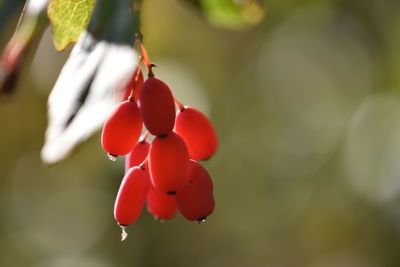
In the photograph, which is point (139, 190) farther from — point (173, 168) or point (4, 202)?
point (4, 202)

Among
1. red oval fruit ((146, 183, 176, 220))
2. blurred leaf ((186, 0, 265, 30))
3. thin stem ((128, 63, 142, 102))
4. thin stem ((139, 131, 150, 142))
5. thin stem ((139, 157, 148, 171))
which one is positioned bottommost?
blurred leaf ((186, 0, 265, 30))

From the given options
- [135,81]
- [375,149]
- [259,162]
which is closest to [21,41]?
[135,81]

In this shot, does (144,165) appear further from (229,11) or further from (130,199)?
(229,11)

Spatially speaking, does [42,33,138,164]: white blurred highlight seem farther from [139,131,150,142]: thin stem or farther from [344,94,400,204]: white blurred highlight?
[344,94,400,204]: white blurred highlight

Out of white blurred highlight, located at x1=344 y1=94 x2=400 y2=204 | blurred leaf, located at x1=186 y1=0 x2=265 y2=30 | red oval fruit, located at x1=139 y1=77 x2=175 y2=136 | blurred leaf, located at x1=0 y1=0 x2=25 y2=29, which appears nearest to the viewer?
red oval fruit, located at x1=139 y1=77 x2=175 y2=136

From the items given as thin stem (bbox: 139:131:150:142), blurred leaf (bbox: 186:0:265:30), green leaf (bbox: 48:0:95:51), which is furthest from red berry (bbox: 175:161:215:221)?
blurred leaf (bbox: 186:0:265:30)

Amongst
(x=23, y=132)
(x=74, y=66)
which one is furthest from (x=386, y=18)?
(x=74, y=66)

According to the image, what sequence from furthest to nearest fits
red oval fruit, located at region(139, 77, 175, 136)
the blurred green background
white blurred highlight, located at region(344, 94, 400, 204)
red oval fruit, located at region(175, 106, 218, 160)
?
the blurred green background, white blurred highlight, located at region(344, 94, 400, 204), red oval fruit, located at region(175, 106, 218, 160), red oval fruit, located at region(139, 77, 175, 136)
